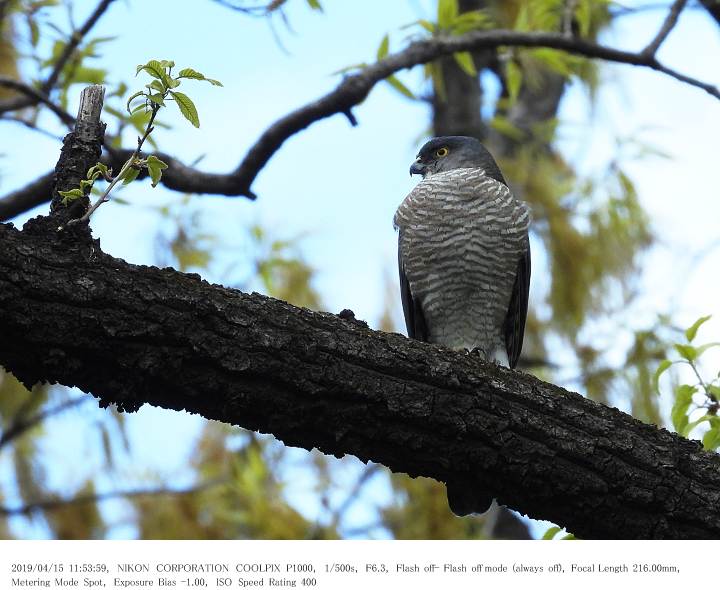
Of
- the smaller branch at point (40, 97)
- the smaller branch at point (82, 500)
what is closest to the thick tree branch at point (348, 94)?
the smaller branch at point (40, 97)

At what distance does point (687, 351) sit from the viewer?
12.0ft

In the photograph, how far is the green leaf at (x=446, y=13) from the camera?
16.5 ft

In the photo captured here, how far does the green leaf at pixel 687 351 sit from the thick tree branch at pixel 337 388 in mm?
376

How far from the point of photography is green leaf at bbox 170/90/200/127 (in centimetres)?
272

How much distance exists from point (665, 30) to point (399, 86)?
136 centimetres

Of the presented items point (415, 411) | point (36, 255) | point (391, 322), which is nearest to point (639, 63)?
point (415, 411)

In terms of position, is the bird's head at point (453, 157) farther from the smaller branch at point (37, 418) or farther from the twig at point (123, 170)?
the twig at point (123, 170)

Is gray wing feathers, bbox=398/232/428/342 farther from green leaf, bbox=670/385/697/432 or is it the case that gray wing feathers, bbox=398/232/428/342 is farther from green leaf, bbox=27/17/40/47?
green leaf, bbox=27/17/40/47

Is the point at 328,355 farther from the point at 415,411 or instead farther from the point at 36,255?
the point at 36,255

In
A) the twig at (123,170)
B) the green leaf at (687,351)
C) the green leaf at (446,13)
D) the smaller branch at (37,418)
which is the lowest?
the green leaf at (687,351)

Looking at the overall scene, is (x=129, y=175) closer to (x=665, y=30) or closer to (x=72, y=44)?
(x=72, y=44)

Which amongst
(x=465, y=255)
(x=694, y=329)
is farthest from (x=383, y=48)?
(x=694, y=329)

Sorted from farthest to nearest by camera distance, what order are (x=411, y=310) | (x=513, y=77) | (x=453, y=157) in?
(x=453, y=157) < (x=513, y=77) < (x=411, y=310)

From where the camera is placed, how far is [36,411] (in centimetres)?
655
